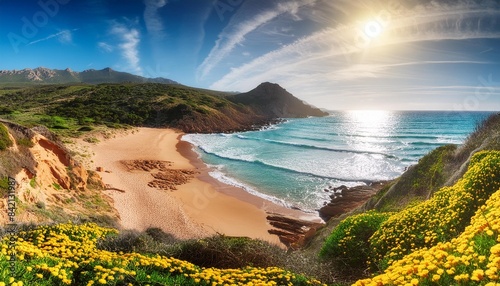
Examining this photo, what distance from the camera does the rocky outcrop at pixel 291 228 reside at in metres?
19.4

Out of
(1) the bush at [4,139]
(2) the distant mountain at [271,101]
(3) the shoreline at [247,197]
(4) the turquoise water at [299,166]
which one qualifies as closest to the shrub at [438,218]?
(3) the shoreline at [247,197]

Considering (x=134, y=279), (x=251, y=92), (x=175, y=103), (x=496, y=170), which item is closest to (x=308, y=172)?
(x=496, y=170)

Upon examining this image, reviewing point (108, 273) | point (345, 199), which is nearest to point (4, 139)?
point (108, 273)

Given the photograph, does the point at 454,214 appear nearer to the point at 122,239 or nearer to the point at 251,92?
the point at 122,239

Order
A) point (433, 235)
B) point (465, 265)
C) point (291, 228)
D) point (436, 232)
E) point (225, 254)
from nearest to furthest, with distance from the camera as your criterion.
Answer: point (465, 265), point (433, 235), point (436, 232), point (225, 254), point (291, 228)

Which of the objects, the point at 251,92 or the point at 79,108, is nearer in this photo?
the point at 79,108

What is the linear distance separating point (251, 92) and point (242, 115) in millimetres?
42106

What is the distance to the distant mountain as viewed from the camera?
139625 millimetres

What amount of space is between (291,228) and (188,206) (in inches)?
320

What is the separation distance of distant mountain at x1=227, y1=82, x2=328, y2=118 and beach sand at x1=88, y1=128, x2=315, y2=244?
340 feet

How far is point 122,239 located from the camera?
376 inches

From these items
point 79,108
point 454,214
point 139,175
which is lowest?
point 139,175

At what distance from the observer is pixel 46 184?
17062 mm

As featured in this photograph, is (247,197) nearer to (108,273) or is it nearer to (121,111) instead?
(108,273)
